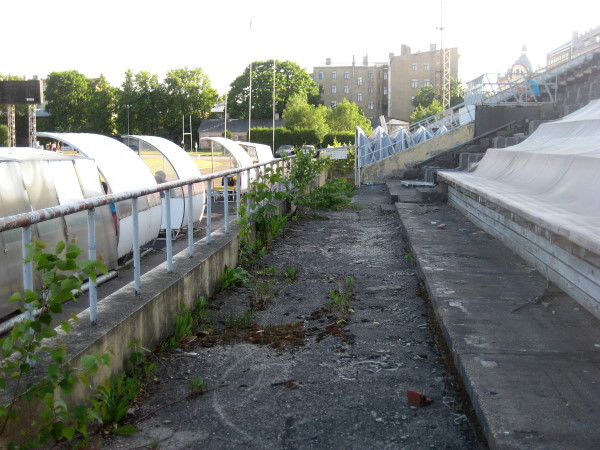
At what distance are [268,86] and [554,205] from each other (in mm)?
114460

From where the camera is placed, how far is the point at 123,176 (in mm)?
11195

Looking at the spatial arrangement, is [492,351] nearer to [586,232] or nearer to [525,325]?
[525,325]

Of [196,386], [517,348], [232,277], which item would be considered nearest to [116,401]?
[196,386]

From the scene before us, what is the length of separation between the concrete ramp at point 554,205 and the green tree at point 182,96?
120101 mm

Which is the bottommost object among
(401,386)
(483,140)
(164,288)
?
(401,386)

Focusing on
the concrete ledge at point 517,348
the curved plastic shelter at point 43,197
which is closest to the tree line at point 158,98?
the curved plastic shelter at point 43,197

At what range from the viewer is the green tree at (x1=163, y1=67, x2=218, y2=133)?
129625 mm

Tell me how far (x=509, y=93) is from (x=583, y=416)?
2374 cm

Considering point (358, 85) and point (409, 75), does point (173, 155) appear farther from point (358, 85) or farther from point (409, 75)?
point (358, 85)

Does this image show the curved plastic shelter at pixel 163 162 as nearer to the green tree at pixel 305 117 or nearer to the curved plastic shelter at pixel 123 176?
the curved plastic shelter at pixel 123 176

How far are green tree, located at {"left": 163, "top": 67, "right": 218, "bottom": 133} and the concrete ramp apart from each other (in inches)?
4728

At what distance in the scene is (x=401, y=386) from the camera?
4.66 metres

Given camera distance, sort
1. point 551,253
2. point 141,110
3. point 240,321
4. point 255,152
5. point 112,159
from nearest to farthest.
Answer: point 240,321, point 551,253, point 112,159, point 255,152, point 141,110

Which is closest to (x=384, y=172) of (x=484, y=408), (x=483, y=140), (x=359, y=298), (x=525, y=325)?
(x=483, y=140)
